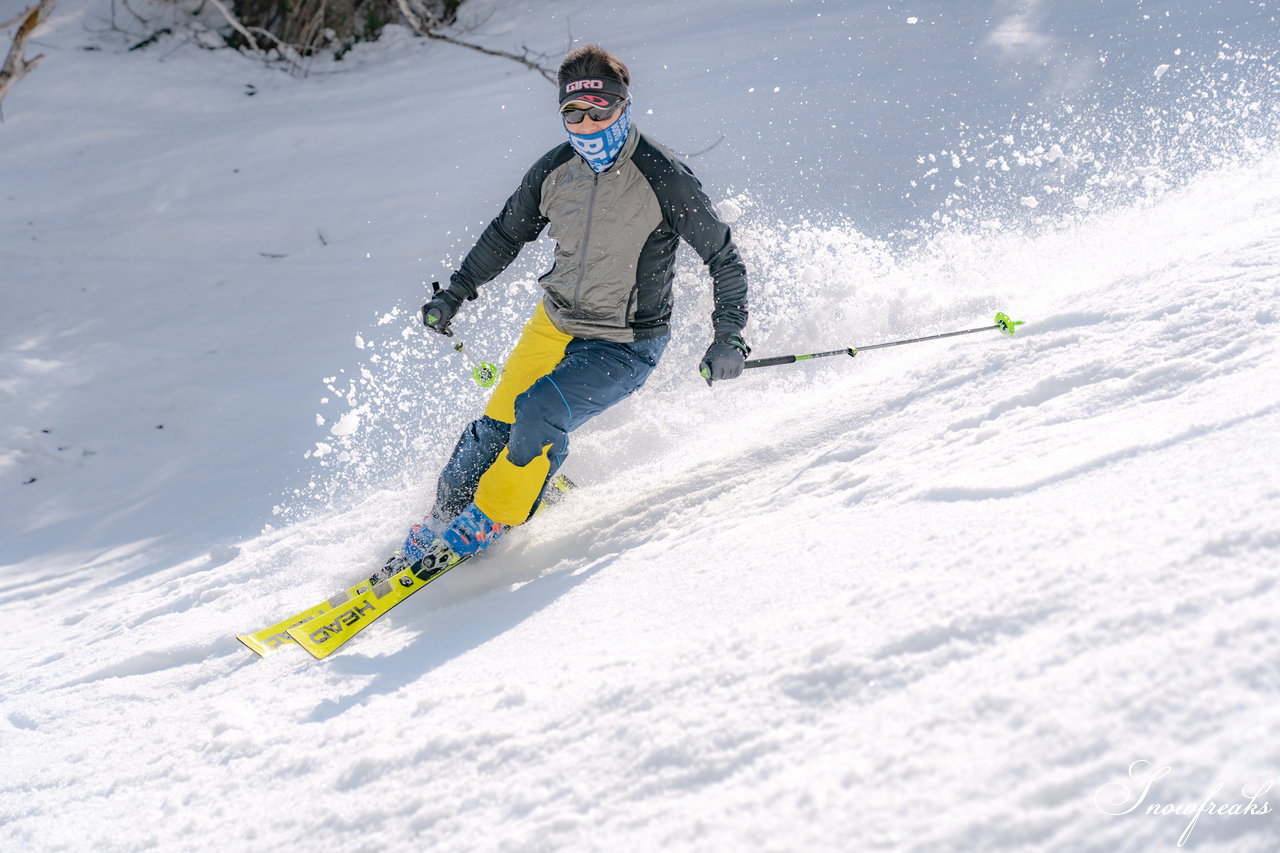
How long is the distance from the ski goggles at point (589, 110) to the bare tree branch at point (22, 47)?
4480 mm

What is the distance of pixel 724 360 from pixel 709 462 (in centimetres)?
70

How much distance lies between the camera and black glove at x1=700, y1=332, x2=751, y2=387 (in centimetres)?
348

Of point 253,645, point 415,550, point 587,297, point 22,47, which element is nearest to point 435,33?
point 22,47

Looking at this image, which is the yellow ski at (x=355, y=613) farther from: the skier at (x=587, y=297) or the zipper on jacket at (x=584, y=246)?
the zipper on jacket at (x=584, y=246)

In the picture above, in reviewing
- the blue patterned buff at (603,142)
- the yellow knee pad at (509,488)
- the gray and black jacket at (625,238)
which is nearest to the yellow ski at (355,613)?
the yellow knee pad at (509,488)

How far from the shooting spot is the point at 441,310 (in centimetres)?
399

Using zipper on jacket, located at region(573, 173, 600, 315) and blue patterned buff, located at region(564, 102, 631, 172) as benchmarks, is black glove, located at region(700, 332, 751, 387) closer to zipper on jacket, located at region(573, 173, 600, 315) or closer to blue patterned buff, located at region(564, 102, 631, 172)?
zipper on jacket, located at region(573, 173, 600, 315)

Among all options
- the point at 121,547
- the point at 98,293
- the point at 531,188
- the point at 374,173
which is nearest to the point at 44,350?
the point at 98,293

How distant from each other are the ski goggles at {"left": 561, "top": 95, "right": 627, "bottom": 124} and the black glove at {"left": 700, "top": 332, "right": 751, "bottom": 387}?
95 centimetres

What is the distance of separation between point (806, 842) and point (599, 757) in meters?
0.55

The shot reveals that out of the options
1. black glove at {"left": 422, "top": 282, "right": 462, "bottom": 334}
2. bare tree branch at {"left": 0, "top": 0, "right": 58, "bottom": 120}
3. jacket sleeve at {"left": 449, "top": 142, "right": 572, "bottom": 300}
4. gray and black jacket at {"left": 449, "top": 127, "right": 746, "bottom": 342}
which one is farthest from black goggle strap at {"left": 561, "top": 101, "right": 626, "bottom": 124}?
bare tree branch at {"left": 0, "top": 0, "right": 58, "bottom": 120}

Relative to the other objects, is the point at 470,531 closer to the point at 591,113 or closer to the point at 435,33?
the point at 591,113

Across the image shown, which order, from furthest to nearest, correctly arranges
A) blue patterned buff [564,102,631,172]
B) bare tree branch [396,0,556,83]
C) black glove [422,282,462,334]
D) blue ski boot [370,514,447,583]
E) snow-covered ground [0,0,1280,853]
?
1. bare tree branch [396,0,556,83]
2. black glove [422,282,462,334]
3. blue ski boot [370,514,447,583]
4. blue patterned buff [564,102,631,172]
5. snow-covered ground [0,0,1280,853]

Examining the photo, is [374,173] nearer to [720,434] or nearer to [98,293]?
[98,293]
